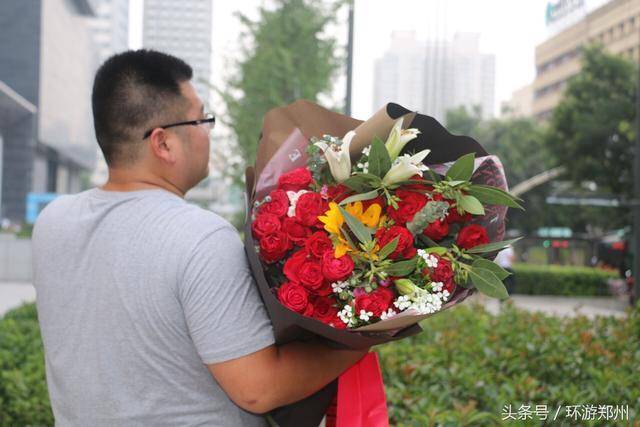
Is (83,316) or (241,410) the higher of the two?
(83,316)

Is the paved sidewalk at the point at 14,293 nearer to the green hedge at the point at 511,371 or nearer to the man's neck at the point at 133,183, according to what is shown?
the green hedge at the point at 511,371

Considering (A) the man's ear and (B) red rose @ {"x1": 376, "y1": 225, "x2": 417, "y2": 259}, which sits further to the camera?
(A) the man's ear

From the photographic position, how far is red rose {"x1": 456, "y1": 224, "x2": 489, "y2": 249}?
1685mm

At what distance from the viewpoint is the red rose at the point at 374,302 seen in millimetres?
1532

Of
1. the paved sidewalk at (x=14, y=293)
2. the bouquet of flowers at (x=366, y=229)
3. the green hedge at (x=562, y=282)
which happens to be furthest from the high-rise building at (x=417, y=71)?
the bouquet of flowers at (x=366, y=229)

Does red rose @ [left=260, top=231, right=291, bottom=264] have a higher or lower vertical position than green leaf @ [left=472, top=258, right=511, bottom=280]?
higher

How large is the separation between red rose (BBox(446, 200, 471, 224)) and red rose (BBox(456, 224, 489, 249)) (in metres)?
0.04

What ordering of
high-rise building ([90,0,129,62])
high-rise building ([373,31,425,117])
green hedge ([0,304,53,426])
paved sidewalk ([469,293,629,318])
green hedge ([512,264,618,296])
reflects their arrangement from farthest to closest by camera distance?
high-rise building ([90,0,129,62]) < green hedge ([512,264,618,296]) < paved sidewalk ([469,293,629,318]) < high-rise building ([373,31,425,117]) < green hedge ([0,304,53,426])

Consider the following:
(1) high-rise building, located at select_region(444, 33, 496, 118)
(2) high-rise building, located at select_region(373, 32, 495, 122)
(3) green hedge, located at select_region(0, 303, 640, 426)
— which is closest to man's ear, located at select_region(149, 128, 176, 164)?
(3) green hedge, located at select_region(0, 303, 640, 426)

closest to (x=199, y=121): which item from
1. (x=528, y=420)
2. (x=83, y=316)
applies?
(x=83, y=316)

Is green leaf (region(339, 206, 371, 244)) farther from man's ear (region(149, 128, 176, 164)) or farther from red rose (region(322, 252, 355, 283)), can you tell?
man's ear (region(149, 128, 176, 164))

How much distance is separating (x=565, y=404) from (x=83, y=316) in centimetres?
186

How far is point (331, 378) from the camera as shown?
5.37 ft

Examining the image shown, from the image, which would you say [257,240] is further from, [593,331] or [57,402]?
[593,331]
